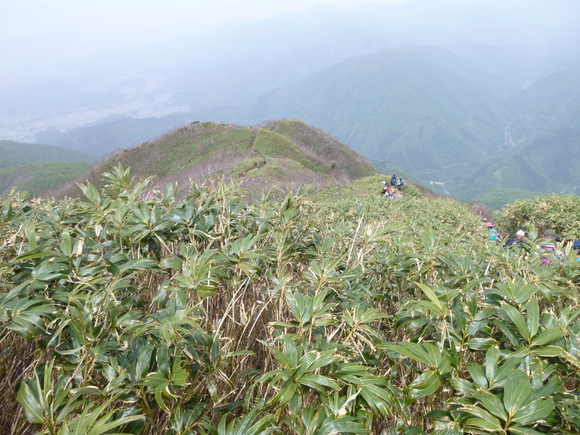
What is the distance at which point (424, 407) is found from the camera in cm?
125

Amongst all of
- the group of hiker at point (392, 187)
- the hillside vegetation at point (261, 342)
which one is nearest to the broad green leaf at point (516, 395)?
the hillside vegetation at point (261, 342)

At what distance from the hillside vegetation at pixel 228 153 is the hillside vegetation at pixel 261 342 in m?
28.4

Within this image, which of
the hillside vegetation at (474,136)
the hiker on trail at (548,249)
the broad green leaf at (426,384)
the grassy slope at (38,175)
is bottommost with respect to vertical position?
the hillside vegetation at (474,136)

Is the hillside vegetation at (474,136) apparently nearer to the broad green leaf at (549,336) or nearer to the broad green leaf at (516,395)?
the broad green leaf at (549,336)

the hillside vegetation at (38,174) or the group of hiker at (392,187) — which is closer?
the group of hiker at (392,187)

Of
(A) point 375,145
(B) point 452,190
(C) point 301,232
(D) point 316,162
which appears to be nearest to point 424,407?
(C) point 301,232

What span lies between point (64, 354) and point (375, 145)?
7043 inches

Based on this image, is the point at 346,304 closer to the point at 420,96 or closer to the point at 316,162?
the point at 316,162

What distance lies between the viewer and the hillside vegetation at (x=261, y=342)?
88cm

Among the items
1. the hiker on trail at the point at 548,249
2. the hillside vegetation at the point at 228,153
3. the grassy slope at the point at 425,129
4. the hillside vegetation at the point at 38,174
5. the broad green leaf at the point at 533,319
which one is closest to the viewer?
the broad green leaf at the point at 533,319

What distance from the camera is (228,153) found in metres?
35.7

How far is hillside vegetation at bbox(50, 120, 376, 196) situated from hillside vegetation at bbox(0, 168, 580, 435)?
2842cm

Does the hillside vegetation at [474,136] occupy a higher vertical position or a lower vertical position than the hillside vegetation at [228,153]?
lower

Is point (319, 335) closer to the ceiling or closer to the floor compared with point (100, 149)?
closer to the ceiling
